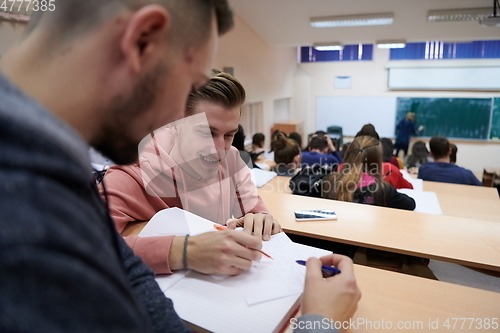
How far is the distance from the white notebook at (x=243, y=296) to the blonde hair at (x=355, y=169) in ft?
4.66

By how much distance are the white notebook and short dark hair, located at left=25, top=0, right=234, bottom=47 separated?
1.80ft

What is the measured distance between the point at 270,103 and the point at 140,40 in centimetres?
673

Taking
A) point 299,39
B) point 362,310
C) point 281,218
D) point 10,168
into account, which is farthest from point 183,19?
point 299,39

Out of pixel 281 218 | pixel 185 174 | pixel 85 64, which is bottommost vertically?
pixel 281 218

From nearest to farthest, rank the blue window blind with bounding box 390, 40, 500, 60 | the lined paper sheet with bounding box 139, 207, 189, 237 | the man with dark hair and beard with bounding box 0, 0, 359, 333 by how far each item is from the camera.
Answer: the man with dark hair and beard with bounding box 0, 0, 359, 333, the lined paper sheet with bounding box 139, 207, 189, 237, the blue window blind with bounding box 390, 40, 500, 60

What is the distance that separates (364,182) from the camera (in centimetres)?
225

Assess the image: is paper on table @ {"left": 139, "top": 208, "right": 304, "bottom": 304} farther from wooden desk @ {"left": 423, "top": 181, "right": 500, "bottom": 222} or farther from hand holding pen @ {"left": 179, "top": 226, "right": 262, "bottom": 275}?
wooden desk @ {"left": 423, "top": 181, "right": 500, "bottom": 222}

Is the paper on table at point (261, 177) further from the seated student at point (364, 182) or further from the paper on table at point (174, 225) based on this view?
the paper on table at point (174, 225)

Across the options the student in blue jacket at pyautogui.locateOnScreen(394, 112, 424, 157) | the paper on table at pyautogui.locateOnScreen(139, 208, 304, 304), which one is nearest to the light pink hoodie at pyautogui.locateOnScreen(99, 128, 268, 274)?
the paper on table at pyautogui.locateOnScreen(139, 208, 304, 304)

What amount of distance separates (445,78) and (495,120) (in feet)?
4.34

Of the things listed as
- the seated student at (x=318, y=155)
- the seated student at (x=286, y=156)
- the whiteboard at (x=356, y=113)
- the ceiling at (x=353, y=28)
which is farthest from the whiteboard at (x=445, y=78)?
the seated student at (x=286, y=156)

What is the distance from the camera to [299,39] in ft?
19.9

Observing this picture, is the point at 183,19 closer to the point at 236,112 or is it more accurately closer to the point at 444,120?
the point at 236,112

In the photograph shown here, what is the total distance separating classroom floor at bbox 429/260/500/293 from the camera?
8.30 feet
